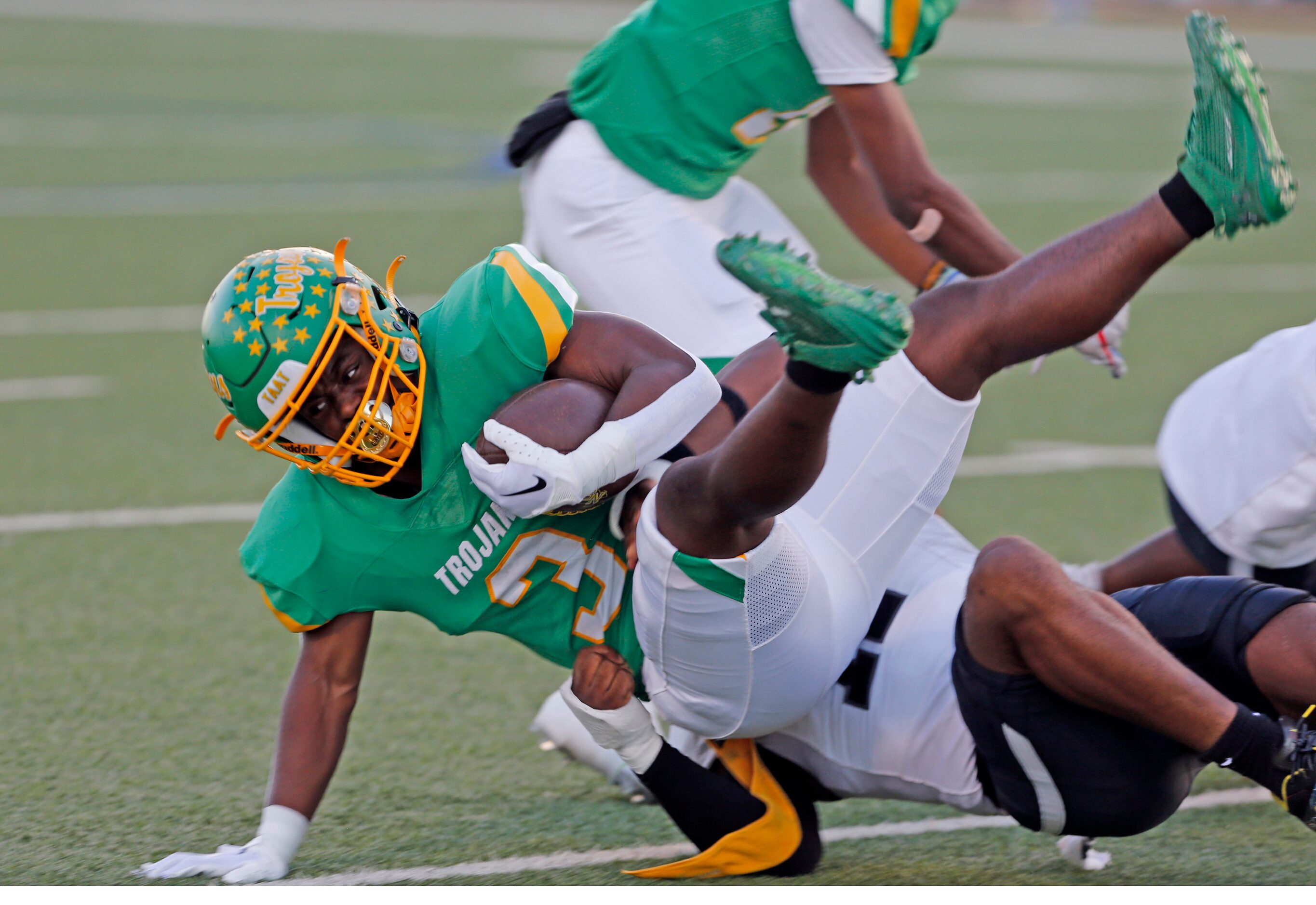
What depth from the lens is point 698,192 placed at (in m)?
3.31

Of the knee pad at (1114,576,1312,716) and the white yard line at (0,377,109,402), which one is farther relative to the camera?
the white yard line at (0,377,109,402)

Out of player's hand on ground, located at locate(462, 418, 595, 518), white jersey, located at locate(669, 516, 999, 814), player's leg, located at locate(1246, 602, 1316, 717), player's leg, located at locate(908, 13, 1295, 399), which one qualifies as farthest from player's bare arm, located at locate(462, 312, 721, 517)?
player's leg, located at locate(1246, 602, 1316, 717)

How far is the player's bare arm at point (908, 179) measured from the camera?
3076 millimetres

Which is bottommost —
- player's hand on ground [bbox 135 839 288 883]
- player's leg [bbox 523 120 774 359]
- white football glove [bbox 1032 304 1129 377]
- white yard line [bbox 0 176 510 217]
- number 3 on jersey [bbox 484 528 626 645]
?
white yard line [bbox 0 176 510 217]

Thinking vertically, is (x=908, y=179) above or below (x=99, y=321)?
above

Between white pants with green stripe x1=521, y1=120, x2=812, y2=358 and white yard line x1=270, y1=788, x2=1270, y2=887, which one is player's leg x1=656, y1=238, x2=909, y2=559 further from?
white pants with green stripe x1=521, y1=120, x2=812, y2=358

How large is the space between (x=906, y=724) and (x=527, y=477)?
2.31 feet

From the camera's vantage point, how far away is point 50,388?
545 cm

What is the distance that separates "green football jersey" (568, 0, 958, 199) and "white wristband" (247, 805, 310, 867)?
1531 mm

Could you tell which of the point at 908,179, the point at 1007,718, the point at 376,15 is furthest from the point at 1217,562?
the point at 376,15

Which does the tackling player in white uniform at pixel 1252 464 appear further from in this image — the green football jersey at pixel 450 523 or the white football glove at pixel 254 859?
the white football glove at pixel 254 859

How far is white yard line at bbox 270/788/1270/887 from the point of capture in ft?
7.90

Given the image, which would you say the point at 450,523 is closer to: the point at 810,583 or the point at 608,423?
the point at 608,423
